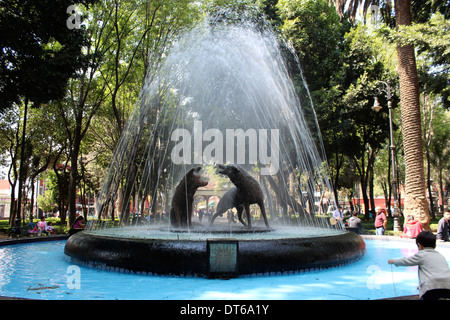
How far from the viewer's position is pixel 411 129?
597 inches

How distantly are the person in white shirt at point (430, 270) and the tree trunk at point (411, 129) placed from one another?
40.2ft

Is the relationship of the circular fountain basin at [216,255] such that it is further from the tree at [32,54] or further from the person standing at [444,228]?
the tree at [32,54]

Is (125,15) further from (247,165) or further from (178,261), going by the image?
(178,261)

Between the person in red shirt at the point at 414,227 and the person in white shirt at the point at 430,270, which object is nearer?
the person in white shirt at the point at 430,270

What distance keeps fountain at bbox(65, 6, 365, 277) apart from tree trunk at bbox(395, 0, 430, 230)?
4113 millimetres

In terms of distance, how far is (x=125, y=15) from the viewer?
775 inches

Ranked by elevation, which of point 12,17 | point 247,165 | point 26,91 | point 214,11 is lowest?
point 247,165

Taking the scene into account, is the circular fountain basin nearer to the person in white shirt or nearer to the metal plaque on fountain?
the metal plaque on fountain

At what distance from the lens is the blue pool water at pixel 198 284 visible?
5.42 metres

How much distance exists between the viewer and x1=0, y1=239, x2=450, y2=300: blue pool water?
5.42 meters

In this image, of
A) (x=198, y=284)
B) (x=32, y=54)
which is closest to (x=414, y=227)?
(x=198, y=284)

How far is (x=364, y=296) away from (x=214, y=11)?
22.5 meters

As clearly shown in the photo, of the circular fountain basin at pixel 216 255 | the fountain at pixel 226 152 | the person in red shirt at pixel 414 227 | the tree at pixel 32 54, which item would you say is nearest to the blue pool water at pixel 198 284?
the circular fountain basin at pixel 216 255

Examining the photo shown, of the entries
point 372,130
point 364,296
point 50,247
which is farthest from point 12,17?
point 372,130
